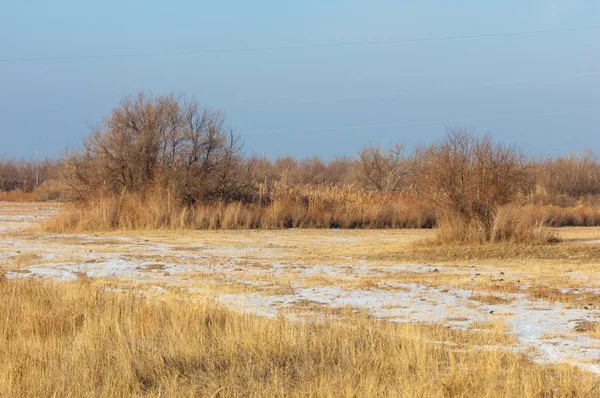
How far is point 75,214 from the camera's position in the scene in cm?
2895

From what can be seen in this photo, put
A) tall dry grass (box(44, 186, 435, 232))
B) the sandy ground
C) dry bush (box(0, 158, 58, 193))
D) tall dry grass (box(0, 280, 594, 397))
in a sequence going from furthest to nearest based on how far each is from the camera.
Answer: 1. dry bush (box(0, 158, 58, 193))
2. tall dry grass (box(44, 186, 435, 232))
3. the sandy ground
4. tall dry grass (box(0, 280, 594, 397))

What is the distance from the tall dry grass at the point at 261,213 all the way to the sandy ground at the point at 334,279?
422cm

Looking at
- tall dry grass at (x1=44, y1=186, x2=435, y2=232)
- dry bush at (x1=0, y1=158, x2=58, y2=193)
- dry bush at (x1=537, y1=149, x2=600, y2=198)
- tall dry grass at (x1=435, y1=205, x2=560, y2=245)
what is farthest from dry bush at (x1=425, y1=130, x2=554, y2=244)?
dry bush at (x1=0, y1=158, x2=58, y2=193)

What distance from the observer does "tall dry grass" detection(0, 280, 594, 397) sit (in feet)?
22.4

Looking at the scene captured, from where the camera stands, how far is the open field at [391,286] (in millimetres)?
7771

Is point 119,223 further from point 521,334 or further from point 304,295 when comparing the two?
point 521,334

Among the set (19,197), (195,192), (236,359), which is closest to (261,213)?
(195,192)

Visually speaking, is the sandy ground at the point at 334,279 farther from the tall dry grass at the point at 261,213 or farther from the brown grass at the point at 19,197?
the brown grass at the point at 19,197

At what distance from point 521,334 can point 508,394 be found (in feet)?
8.91

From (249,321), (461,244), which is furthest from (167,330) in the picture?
(461,244)

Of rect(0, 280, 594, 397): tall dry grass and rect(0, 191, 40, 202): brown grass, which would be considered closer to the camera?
rect(0, 280, 594, 397): tall dry grass

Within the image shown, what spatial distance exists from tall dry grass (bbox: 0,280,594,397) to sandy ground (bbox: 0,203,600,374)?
35.5 inches

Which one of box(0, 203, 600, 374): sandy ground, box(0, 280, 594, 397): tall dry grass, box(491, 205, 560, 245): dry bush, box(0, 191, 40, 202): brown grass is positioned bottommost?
box(0, 280, 594, 397): tall dry grass

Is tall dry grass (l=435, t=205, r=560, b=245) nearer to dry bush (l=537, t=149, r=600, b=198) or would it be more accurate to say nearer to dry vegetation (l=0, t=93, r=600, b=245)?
dry vegetation (l=0, t=93, r=600, b=245)
